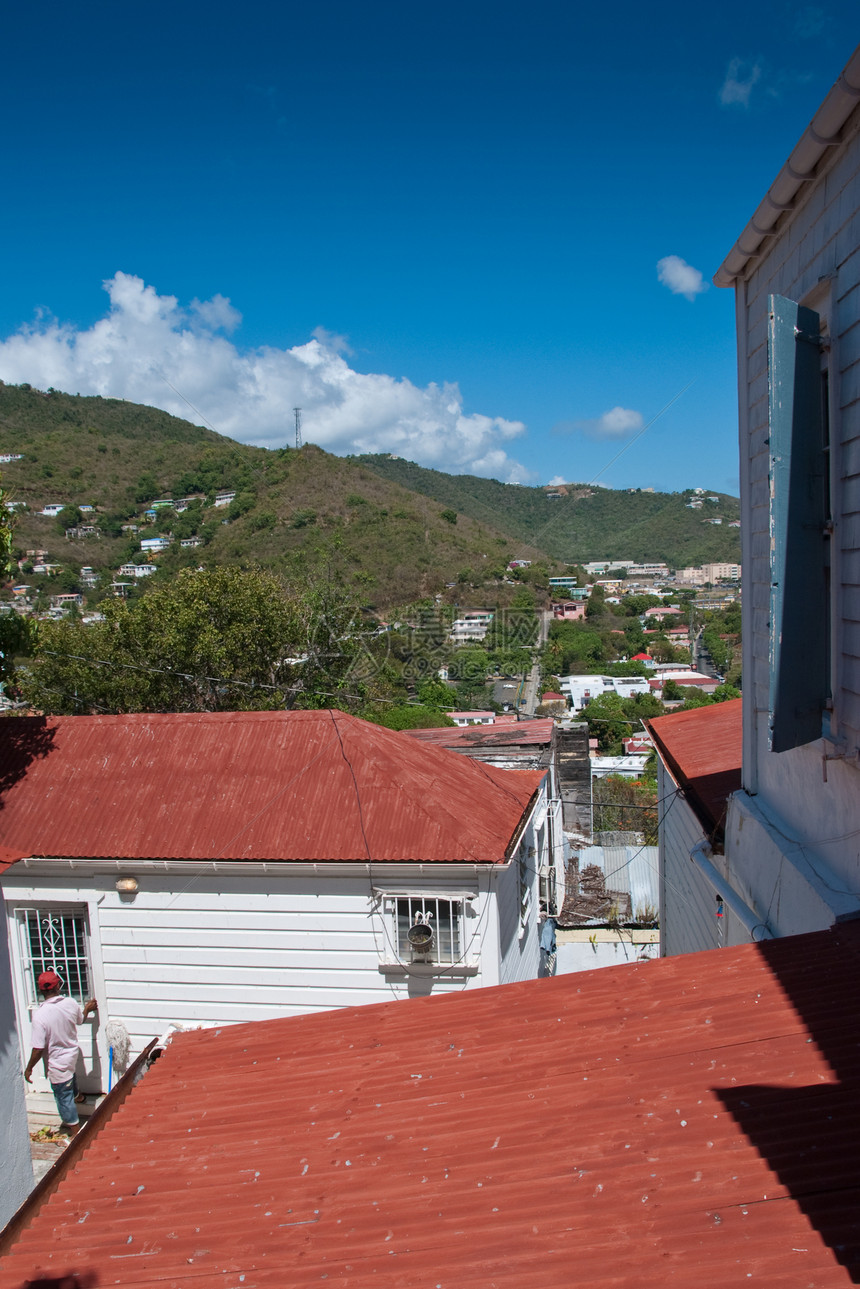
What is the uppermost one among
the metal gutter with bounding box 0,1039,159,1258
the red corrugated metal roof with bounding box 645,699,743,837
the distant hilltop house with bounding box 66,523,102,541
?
the distant hilltop house with bounding box 66,523,102,541

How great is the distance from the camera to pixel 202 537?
51.0 metres

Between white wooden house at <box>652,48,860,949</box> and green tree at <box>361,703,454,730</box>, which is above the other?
white wooden house at <box>652,48,860,949</box>

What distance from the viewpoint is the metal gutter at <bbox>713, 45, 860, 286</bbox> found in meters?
3.01

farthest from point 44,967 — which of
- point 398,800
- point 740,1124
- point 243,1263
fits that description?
point 740,1124

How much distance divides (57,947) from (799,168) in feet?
26.4

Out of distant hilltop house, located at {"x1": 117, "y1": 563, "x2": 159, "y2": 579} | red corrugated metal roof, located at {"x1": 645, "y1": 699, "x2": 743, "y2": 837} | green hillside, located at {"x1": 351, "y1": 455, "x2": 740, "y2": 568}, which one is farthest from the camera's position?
green hillside, located at {"x1": 351, "y1": 455, "x2": 740, "y2": 568}

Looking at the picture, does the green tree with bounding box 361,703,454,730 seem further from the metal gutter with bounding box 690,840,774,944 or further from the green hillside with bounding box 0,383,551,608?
the metal gutter with bounding box 690,840,774,944

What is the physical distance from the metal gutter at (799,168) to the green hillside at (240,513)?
25.9 m

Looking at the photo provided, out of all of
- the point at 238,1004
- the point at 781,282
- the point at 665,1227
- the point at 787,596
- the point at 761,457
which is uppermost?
the point at 781,282

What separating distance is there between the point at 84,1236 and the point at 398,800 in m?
4.60

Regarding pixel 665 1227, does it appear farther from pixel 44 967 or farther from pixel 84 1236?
pixel 44 967

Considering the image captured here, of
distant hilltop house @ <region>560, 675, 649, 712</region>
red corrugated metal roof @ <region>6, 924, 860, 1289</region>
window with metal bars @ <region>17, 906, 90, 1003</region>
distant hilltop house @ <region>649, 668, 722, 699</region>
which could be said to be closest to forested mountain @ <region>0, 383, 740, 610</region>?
distant hilltop house @ <region>560, 675, 649, 712</region>

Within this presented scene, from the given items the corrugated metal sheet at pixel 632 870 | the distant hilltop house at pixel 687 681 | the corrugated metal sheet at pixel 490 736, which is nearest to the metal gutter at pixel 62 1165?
the corrugated metal sheet at pixel 490 736

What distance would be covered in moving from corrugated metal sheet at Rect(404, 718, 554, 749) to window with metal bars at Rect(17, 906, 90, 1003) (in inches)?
226
